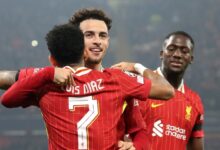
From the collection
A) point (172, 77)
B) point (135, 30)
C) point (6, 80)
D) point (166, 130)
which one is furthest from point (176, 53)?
point (135, 30)

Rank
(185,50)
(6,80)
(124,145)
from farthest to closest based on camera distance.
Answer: (185,50), (6,80), (124,145)

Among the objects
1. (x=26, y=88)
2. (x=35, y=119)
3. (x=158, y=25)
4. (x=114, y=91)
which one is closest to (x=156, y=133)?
(x=114, y=91)

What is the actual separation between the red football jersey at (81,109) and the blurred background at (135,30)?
461 inches

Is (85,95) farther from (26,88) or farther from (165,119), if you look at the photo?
(165,119)

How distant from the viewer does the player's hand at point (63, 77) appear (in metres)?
1.91

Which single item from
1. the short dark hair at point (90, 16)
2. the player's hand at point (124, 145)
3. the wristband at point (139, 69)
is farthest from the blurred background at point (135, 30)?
the player's hand at point (124, 145)

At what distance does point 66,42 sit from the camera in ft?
6.38

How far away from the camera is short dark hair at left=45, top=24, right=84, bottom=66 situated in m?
1.95

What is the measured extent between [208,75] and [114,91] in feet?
42.4

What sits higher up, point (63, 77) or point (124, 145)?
point (63, 77)

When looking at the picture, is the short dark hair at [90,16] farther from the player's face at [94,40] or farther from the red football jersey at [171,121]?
the red football jersey at [171,121]

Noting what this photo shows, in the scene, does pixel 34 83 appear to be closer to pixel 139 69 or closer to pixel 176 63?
pixel 139 69

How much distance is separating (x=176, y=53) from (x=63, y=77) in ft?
5.50

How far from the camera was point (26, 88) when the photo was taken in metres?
1.95
